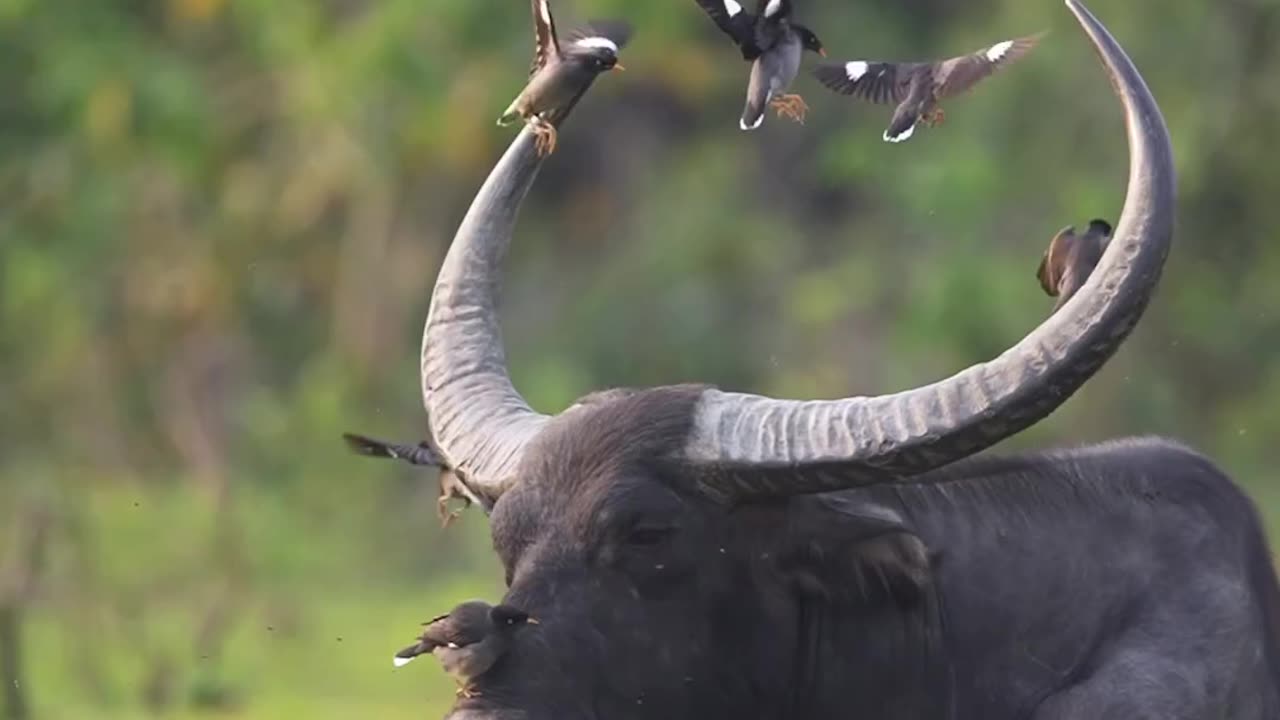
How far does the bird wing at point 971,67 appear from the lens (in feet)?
25.5

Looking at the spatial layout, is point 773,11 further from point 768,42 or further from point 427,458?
point 427,458

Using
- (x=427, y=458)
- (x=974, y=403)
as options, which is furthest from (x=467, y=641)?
(x=427, y=458)

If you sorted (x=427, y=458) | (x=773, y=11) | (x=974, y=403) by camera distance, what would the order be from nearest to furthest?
(x=974, y=403), (x=427, y=458), (x=773, y=11)

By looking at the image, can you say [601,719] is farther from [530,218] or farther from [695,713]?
[530,218]

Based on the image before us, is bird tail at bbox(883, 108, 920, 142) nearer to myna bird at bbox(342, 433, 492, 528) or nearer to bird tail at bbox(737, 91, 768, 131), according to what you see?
bird tail at bbox(737, 91, 768, 131)

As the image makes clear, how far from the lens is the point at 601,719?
658cm

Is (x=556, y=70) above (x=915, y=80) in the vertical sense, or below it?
above

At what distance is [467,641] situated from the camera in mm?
6355

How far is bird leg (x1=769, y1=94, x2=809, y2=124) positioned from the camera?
7.91 m

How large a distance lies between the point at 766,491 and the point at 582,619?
0.55 metres

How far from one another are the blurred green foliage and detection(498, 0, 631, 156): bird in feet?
20.4

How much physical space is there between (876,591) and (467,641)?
1067mm

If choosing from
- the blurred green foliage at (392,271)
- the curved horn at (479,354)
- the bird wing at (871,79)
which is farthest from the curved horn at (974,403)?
the blurred green foliage at (392,271)

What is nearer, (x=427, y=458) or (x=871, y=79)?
(x=427, y=458)
